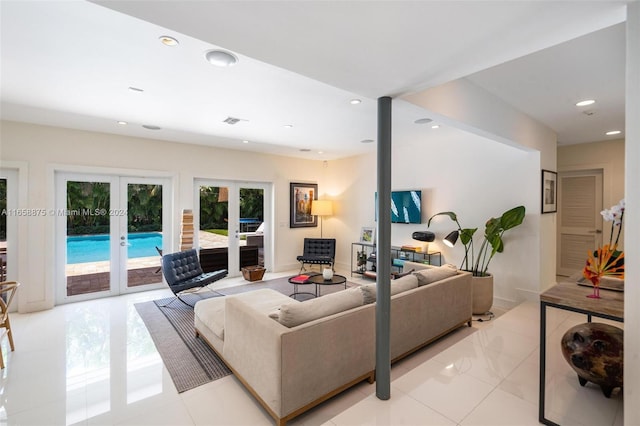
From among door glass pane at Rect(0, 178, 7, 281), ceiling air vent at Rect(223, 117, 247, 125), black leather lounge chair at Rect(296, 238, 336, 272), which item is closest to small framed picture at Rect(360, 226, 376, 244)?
black leather lounge chair at Rect(296, 238, 336, 272)

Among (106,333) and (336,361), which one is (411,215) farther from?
(106,333)

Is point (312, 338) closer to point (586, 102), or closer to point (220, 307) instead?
point (220, 307)

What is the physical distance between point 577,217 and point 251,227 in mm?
6506

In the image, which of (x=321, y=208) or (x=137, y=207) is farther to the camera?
(x=321, y=208)

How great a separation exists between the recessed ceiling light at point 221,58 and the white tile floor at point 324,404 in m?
2.68

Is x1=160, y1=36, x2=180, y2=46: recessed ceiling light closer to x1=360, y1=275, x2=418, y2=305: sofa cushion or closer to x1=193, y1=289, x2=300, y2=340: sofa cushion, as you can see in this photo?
x1=193, y1=289, x2=300, y2=340: sofa cushion

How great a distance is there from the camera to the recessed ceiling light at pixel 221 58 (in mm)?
2320

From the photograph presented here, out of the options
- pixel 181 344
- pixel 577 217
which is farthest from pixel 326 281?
pixel 577 217

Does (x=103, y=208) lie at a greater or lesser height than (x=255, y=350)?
greater

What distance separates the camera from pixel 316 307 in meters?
2.26

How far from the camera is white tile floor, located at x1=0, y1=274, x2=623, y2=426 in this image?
2.06m

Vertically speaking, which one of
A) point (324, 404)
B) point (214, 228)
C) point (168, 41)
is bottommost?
point (324, 404)

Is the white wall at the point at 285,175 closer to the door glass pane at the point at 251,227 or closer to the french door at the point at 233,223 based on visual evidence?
the french door at the point at 233,223

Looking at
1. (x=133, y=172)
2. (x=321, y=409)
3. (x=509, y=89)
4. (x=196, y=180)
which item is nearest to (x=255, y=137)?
(x=196, y=180)
